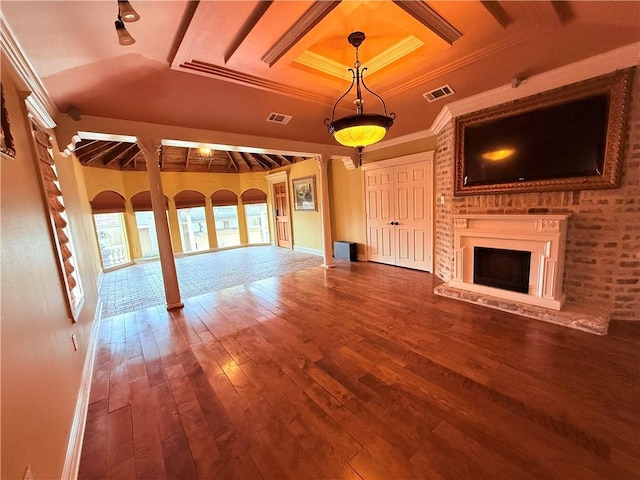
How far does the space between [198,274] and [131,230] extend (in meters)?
3.15

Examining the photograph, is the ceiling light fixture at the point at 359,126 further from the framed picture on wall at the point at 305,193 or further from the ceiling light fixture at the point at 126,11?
the framed picture on wall at the point at 305,193

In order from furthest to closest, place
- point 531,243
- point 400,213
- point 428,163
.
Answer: point 400,213 → point 428,163 → point 531,243

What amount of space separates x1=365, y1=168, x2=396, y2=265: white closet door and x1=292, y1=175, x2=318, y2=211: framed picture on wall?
1846 millimetres

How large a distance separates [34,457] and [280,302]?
2786 mm

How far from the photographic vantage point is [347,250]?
251 inches

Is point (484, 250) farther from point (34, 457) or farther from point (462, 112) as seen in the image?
point (34, 457)

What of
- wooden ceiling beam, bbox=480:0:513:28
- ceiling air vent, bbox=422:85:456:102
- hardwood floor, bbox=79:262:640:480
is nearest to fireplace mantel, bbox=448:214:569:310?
hardwood floor, bbox=79:262:640:480

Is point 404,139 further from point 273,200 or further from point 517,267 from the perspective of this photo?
point 273,200

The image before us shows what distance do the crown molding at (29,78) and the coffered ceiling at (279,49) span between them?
0.19ft

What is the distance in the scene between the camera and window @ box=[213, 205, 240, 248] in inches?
353

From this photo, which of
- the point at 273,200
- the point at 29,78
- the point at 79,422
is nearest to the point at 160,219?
the point at 29,78

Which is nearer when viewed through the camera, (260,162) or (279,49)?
(279,49)

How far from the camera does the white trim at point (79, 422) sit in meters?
1.47

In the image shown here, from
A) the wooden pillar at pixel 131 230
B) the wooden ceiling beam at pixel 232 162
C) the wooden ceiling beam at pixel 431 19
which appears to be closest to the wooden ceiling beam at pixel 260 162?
the wooden ceiling beam at pixel 232 162
